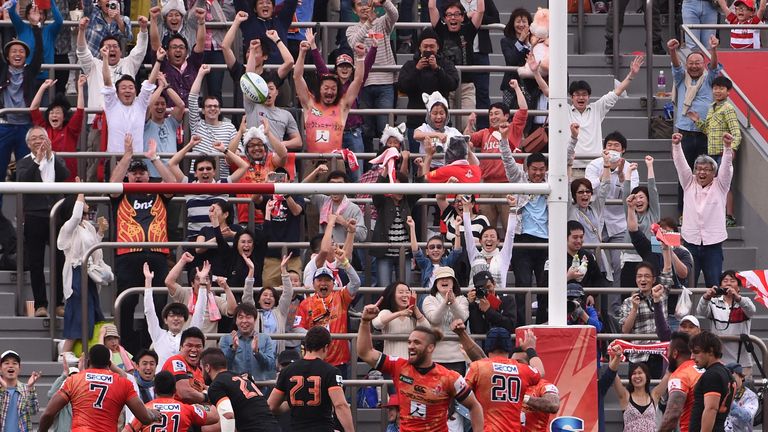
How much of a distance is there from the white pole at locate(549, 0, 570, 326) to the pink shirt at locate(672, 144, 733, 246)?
22.0 ft

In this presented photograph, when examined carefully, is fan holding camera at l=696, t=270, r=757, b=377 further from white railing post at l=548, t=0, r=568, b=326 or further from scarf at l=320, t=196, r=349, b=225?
white railing post at l=548, t=0, r=568, b=326

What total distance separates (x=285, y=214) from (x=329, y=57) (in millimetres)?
3566

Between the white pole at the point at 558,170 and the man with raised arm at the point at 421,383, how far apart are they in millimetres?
2147

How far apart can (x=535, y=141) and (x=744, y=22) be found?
361cm

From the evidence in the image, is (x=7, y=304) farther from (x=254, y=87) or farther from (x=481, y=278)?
(x=481, y=278)

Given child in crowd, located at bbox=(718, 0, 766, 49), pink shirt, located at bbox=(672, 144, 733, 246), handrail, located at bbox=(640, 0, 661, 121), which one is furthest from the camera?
child in crowd, located at bbox=(718, 0, 766, 49)

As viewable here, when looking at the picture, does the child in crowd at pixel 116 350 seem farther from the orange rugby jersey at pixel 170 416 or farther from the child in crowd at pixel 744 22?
the child in crowd at pixel 744 22

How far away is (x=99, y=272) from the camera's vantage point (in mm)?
16672

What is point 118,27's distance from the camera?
19.8 m

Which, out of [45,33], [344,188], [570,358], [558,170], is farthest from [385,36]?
[570,358]

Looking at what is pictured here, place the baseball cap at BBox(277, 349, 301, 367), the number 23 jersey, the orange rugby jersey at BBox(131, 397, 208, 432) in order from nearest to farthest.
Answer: the number 23 jersey < the orange rugby jersey at BBox(131, 397, 208, 432) < the baseball cap at BBox(277, 349, 301, 367)

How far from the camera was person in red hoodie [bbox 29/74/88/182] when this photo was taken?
18344 mm

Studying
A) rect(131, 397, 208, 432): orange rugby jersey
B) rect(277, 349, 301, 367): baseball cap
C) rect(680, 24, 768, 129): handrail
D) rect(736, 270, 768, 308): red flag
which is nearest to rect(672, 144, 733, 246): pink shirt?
rect(736, 270, 768, 308): red flag

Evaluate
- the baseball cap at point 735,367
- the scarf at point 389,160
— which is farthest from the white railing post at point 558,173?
the scarf at point 389,160
